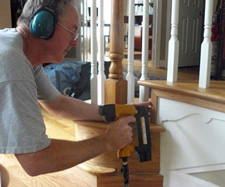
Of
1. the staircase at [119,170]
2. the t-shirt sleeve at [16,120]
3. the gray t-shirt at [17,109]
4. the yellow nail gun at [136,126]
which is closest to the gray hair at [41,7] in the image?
the gray t-shirt at [17,109]

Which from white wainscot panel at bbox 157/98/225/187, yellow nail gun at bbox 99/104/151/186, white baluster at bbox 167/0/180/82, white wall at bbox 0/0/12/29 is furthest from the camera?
white wall at bbox 0/0/12/29

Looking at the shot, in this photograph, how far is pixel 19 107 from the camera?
0.89 metres

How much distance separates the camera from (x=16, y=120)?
34.6 inches

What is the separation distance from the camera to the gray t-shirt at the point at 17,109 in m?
0.88

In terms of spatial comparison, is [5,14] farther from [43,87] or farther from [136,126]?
[136,126]

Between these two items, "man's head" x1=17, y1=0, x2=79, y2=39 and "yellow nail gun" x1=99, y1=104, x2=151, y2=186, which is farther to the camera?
"yellow nail gun" x1=99, y1=104, x2=151, y2=186

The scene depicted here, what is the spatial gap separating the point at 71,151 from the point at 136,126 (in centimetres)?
34

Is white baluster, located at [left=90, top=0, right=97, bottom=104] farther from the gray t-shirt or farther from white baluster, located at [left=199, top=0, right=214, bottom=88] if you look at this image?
the gray t-shirt

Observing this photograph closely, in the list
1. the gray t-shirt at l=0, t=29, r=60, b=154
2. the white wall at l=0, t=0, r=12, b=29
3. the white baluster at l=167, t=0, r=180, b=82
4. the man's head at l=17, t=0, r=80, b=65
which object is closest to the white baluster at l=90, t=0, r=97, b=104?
the white baluster at l=167, t=0, r=180, b=82

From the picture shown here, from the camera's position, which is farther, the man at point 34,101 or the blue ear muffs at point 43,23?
the blue ear muffs at point 43,23

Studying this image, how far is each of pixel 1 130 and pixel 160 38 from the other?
337cm

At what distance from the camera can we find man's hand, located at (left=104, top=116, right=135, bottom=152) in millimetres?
1062

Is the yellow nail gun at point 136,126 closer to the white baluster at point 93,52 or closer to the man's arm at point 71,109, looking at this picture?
the man's arm at point 71,109

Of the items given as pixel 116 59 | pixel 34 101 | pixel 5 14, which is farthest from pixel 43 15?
pixel 5 14
